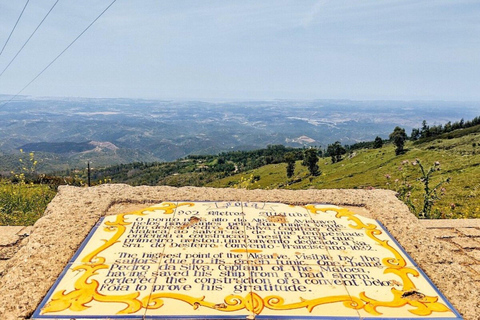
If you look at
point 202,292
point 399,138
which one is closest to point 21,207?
point 202,292

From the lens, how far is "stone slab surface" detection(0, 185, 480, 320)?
4.31 meters

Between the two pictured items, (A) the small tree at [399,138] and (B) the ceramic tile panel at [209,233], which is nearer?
(B) the ceramic tile panel at [209,233]

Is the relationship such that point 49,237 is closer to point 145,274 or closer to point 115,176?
point 145,274

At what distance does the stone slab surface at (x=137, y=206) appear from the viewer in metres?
4.31

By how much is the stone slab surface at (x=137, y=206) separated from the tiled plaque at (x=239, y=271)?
19 centimetres

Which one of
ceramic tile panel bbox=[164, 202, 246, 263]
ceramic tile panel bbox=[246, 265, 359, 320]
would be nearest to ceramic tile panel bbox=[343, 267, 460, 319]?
ceramic tile panel bbox=[246, 265, 359, 320]

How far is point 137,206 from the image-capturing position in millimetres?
6633

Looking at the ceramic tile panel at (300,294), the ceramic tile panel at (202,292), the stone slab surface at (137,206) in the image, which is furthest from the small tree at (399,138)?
the ceramic tile panel at (202,292)

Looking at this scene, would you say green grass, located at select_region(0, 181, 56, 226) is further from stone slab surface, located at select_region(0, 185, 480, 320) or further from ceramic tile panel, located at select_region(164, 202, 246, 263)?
ceramic tile panel, located at select_region(164, 202, 246, 263)

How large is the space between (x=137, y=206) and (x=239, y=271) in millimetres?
2856

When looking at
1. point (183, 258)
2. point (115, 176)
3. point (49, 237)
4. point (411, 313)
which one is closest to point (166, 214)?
point (183, 258)

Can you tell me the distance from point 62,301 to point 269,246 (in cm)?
293

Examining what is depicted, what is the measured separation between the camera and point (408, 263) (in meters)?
5.11

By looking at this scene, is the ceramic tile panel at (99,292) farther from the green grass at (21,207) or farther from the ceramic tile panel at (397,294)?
the green grass at (21,207)
